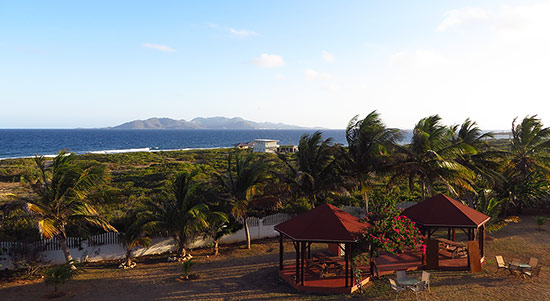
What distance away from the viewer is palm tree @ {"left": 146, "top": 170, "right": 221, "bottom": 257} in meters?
13.9

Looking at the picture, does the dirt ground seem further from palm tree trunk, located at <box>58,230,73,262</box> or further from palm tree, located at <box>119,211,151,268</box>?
palm tree trunk, located at <box>58,230,73,262</box>

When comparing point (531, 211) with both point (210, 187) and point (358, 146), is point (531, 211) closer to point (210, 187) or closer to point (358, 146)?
point (358, 146)

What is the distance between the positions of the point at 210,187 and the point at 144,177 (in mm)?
22480

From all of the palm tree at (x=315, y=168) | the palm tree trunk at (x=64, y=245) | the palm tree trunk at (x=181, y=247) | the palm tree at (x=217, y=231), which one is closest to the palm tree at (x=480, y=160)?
the palm tree at (x=315, y=168)

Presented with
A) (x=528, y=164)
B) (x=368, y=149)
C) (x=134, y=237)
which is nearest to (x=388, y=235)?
(x=368, y=149)

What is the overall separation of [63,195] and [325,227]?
33.7ft

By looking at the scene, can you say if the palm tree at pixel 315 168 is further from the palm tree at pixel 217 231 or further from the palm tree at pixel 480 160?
the palm tree at pixel 480 160

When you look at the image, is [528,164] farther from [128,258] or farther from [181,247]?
[128,258]

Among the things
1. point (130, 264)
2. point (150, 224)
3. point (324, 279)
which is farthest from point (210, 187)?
point (324, 279)

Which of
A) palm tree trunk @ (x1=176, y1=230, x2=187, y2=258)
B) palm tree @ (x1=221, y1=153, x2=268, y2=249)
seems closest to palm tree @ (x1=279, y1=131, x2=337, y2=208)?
palm tree @ (x1=221, y1=153, x2=268, y2=249)

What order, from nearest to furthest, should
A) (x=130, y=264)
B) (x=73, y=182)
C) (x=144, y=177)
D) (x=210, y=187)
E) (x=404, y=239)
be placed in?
(x=404, y=239) → (x=73, y=182) → (x=130, y=264) → (x=210, y=187) → (x=144, y=177)

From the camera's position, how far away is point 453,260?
14141 mm

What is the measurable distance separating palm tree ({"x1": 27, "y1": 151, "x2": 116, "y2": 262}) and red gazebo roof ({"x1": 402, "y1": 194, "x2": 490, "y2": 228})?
1260cm

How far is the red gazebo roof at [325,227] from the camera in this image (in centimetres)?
1124
